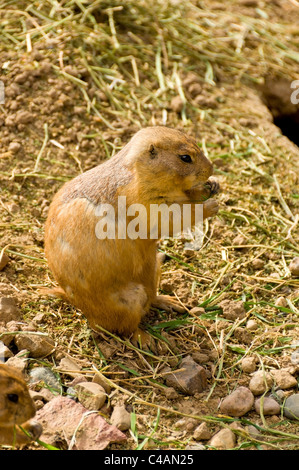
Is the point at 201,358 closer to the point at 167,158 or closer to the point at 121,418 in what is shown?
the point at 121,418

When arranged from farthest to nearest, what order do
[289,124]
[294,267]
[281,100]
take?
[289,124]
[281,100]
[294,267]

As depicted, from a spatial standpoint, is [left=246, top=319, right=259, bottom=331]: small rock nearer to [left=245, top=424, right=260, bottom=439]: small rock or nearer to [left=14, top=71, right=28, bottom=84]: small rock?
[left=245, top=424, right=260, bottom=439]: small rock

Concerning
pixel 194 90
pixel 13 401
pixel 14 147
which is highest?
pixel 194 90

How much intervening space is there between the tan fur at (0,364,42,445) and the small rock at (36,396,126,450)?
161 mm

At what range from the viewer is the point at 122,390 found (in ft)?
14.0

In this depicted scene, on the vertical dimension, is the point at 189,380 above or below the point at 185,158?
below

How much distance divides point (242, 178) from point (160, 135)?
2048mm

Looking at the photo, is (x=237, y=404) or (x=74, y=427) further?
(x=237, y=404)

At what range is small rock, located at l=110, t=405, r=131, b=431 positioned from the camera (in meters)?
3.96

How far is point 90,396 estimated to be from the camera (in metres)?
4.11

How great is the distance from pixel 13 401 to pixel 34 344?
700mm

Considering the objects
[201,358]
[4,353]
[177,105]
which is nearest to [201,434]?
[201,358]

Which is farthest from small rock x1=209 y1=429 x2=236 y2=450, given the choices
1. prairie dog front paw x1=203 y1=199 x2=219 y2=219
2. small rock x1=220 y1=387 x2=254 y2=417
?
prairie dog front paw x1=203 y1=199 x2=219 y2=219
